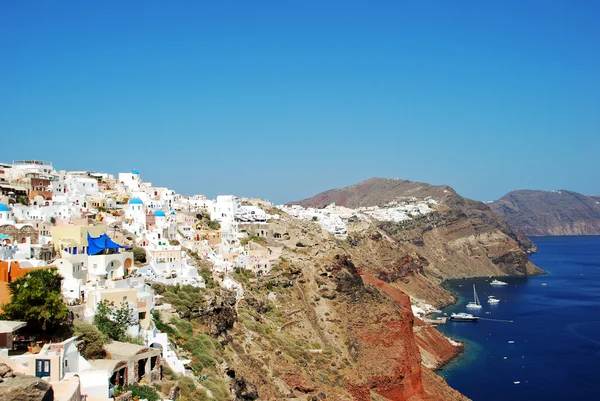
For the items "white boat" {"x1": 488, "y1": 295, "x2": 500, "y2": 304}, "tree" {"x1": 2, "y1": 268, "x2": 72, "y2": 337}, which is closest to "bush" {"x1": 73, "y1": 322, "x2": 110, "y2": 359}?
"tree" {"x1": 2, "y1": 268, "x2": 72, "y2": 337}

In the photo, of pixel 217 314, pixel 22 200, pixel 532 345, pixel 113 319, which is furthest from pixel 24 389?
pixel 532 345

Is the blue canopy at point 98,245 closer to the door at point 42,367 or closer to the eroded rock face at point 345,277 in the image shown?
the door at point 42,367

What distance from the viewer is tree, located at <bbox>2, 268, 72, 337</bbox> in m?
21.6

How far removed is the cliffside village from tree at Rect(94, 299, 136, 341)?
0.30 meters

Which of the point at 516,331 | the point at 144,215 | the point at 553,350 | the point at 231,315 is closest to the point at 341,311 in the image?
Answer: the point at 231,315

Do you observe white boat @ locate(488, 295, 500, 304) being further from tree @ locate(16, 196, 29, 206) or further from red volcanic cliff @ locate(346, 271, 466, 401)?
tree @ locate(16, 196, 29, 206)

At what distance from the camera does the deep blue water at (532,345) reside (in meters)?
62.1

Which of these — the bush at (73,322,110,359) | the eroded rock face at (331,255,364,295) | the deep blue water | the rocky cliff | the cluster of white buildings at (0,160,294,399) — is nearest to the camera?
the bush at (73,322,110,359)

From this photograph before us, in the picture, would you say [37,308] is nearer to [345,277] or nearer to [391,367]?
[391,367]

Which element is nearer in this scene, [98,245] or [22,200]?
[98,245]

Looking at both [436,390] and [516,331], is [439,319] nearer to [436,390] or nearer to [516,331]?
[516,331]

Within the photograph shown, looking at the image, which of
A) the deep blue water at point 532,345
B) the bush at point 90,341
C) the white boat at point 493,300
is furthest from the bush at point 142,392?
the white boat at point 493,300

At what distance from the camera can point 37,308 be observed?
21.6 meters

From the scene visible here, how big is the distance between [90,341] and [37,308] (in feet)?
7.33
